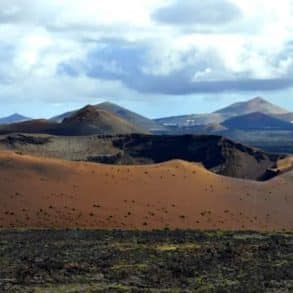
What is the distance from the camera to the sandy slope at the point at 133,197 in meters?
40.4

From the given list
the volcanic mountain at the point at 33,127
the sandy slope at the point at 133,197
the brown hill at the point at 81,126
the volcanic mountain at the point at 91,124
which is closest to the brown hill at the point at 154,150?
the sandy slope at the point at 133,197

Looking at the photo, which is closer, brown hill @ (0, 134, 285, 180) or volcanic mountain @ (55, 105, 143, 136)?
brown hill @ (0, 134, 285, 180)

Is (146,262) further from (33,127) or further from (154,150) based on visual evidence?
(33,127)

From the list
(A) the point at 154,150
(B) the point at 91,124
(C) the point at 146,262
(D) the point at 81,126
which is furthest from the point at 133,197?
(B) the point at 91,124

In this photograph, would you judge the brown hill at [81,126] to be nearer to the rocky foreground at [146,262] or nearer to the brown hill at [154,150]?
the brown hill at [154,150]

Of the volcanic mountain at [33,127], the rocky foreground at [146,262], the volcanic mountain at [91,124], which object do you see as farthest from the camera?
the volcanic mountain at [33,127]

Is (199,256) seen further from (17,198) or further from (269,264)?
(17,198)

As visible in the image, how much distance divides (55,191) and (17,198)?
7.33 ft

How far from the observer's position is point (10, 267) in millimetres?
25203

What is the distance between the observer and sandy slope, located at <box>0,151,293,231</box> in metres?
40.4

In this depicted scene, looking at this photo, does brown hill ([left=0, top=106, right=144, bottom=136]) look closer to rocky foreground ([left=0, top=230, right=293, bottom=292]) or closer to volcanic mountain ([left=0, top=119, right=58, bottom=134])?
volcanic mountain ([left=0, top=119, right=58, bottom=134])

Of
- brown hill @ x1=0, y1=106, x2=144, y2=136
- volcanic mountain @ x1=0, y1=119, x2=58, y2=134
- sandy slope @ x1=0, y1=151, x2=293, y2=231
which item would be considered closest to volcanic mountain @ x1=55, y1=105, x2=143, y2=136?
brown hill @ x1=0, y1=106, x2=144, y2=136

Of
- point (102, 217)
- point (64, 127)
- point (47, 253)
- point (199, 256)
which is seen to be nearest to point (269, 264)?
point (199, 256)

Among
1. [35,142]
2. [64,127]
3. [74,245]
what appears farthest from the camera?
[64,127]
